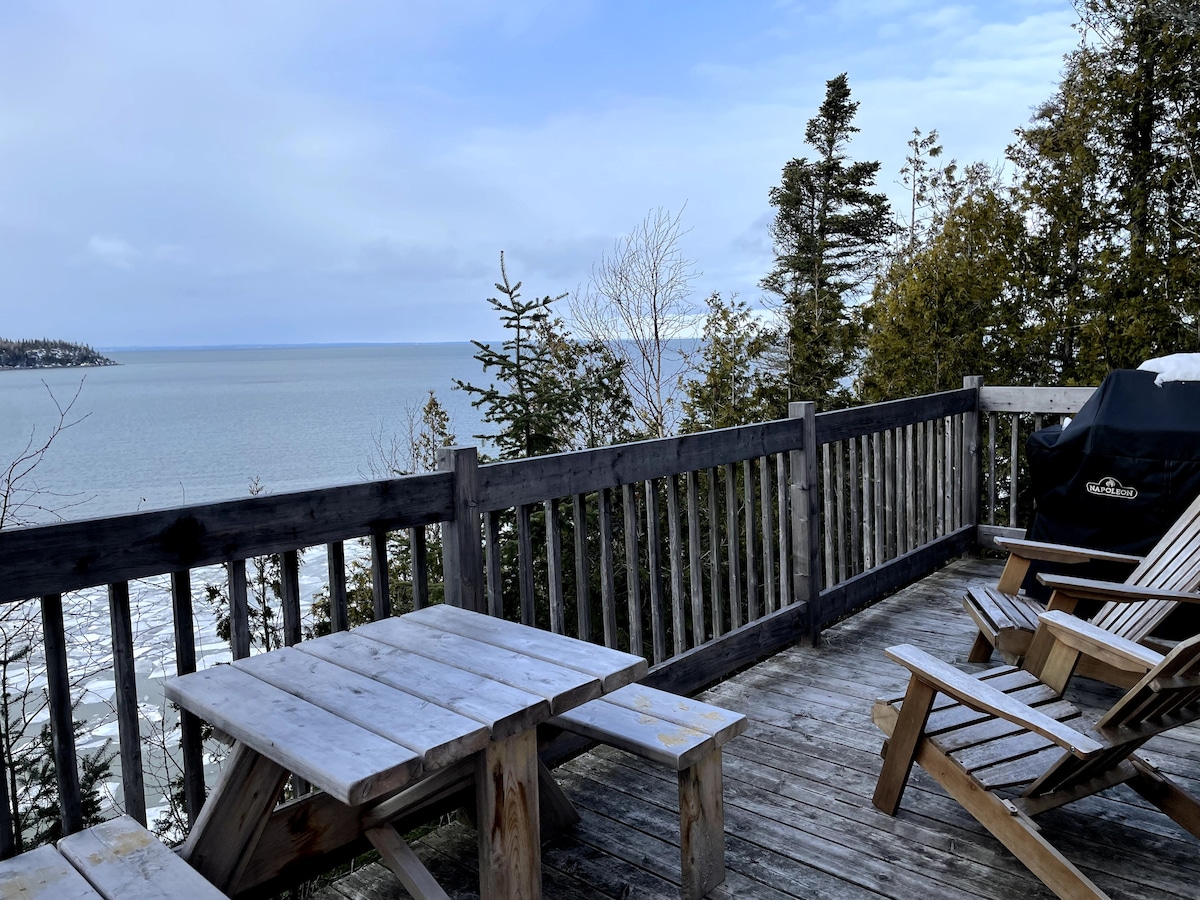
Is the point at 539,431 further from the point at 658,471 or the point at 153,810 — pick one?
the point at 153,810

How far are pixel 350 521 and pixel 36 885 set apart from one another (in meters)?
1.04

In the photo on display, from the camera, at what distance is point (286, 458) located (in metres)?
25.9

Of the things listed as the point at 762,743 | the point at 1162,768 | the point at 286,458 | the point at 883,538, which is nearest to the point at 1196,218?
the point at 883,538

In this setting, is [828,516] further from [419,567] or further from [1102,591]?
[419,567]

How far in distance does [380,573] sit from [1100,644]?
80.2 inches

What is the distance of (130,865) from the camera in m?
1.57

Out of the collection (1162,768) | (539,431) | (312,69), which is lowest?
(1162,768)

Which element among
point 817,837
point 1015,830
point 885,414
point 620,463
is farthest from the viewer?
point 885,414

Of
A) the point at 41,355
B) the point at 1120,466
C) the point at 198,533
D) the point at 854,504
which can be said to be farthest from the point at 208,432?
the point at 198,533

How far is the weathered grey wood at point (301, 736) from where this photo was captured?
1401mm

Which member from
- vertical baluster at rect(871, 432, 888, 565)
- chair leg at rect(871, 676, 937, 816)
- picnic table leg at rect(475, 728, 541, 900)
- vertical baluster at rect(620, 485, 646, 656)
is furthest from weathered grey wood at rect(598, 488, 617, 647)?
vertical baluster at rect(871, 432, 888, 565)

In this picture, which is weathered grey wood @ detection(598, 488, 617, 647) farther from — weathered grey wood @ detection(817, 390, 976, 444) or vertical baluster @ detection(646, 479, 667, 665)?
weathered grey wood @ detection(817, 390, 976, 444)

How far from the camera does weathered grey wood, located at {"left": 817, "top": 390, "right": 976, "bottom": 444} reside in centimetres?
420

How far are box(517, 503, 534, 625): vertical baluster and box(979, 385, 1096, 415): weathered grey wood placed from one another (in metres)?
3.79
